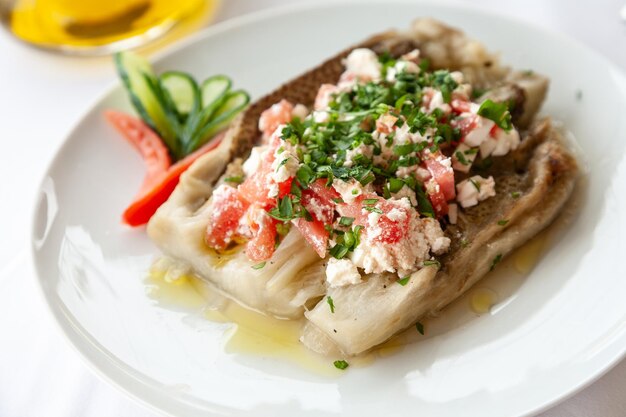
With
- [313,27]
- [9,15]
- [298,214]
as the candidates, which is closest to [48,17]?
[9,15]

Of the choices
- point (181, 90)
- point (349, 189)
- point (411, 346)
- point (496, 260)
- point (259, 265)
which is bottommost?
point (411, 346)

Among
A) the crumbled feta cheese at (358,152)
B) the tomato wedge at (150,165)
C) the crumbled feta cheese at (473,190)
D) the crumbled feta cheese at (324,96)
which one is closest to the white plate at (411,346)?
the tomato wedge at (150,165)

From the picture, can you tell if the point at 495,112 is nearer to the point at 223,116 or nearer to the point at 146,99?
the point at 223,116

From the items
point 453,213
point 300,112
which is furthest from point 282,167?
point 453,213

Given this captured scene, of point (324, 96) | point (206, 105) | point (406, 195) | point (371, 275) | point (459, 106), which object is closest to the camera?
point (371, 275)

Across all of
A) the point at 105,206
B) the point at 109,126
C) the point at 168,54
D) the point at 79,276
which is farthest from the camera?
the point at 168,54

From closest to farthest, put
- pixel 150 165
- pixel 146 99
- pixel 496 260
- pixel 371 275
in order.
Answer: pixel 371 275 < pixel 496 260 < pixel 150 165 < pixel 146 99

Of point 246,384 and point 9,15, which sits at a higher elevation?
point 9,15

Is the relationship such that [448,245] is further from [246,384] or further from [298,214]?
[246,384]
